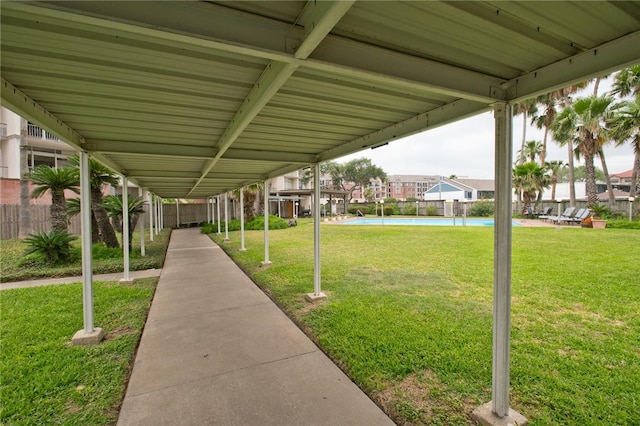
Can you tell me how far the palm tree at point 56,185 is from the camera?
8.10 meters

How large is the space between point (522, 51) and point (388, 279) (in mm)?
5102

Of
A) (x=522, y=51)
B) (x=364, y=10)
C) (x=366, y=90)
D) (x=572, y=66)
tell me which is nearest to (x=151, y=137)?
(x=366, y=90)

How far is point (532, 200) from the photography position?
25.9 m

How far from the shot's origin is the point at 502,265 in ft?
7.45

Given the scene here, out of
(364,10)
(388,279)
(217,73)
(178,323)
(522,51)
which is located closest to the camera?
(364,10)

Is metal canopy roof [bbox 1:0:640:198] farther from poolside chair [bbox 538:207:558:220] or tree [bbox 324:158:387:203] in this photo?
tree [bbox 324:158:387:203]

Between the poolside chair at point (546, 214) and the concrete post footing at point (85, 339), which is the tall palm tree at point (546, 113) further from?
the concrete post footing at point (85, 339)

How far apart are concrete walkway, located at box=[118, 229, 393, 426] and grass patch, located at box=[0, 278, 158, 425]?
0.19 meters

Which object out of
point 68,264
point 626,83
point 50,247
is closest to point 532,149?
point 626,83

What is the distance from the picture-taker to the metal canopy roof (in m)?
1.35

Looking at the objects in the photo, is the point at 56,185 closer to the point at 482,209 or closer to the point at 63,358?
the point at 63,358

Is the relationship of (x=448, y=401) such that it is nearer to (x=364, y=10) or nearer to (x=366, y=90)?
(x=366, y=90)

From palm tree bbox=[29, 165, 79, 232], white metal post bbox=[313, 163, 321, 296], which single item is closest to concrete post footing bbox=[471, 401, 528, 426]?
white metal post bbox=[313, 163, 321, 296]

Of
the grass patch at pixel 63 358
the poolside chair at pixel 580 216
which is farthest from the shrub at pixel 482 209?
the grass patch at pixel 63 358
